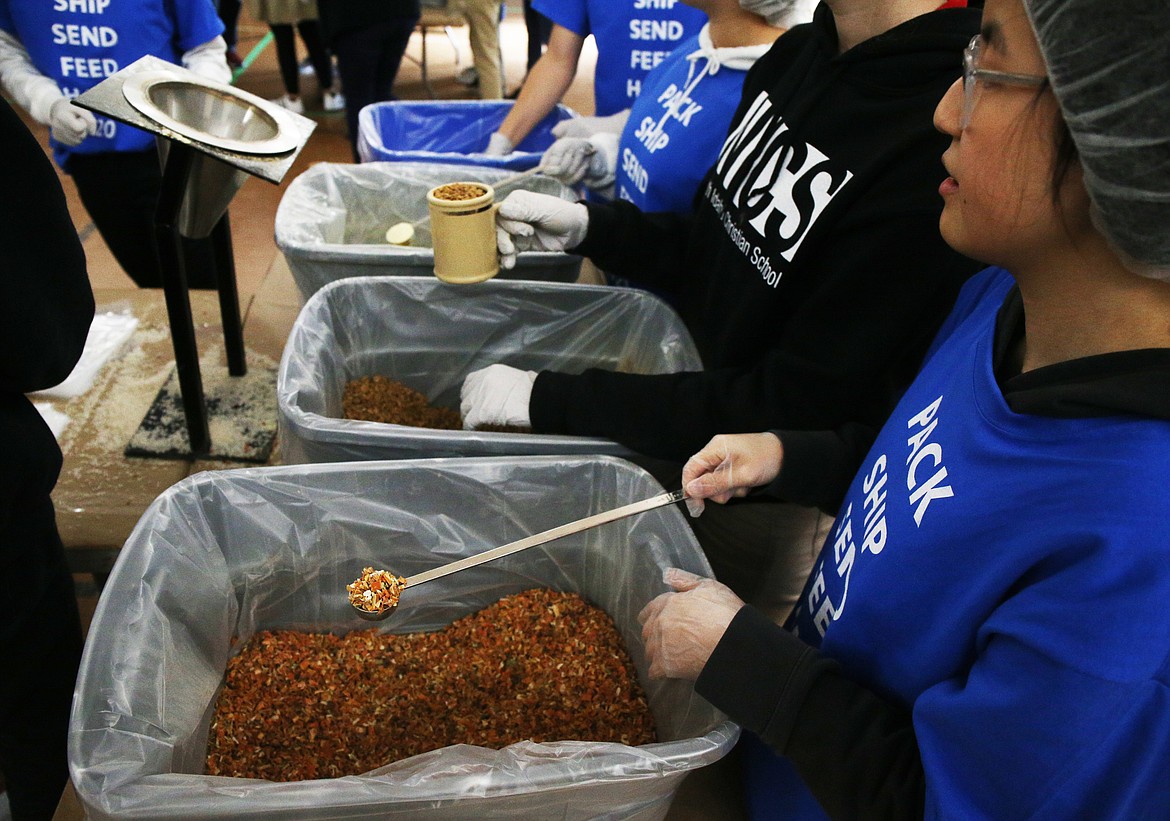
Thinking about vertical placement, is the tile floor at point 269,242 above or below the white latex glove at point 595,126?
below

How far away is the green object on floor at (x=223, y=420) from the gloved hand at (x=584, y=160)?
761 mm

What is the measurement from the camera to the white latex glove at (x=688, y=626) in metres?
0.69

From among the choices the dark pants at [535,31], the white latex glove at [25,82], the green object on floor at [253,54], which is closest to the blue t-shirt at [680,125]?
the white latex glove at [25,82]

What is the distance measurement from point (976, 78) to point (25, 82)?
186 cm

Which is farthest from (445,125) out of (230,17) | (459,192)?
(230,17)

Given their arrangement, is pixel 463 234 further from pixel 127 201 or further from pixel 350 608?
pixel 127 201

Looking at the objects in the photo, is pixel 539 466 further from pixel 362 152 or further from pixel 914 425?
pixel 362 152

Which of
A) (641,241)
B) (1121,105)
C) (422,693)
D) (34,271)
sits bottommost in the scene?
(422,693)

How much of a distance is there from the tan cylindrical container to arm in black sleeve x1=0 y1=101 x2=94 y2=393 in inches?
17.6

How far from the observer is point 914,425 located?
657 mm

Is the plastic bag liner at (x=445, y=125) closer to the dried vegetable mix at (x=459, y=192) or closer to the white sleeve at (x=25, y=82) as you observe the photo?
the white sleeve at (x=25, y=82)

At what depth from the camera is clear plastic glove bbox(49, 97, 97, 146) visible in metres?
1.60

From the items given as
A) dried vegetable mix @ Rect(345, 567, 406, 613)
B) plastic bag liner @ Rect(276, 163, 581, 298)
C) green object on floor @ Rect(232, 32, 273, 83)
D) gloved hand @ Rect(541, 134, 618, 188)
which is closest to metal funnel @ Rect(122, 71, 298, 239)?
plastic bag liner @ Rect(276, 163, 581, 298)

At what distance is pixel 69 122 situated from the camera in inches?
62.8
